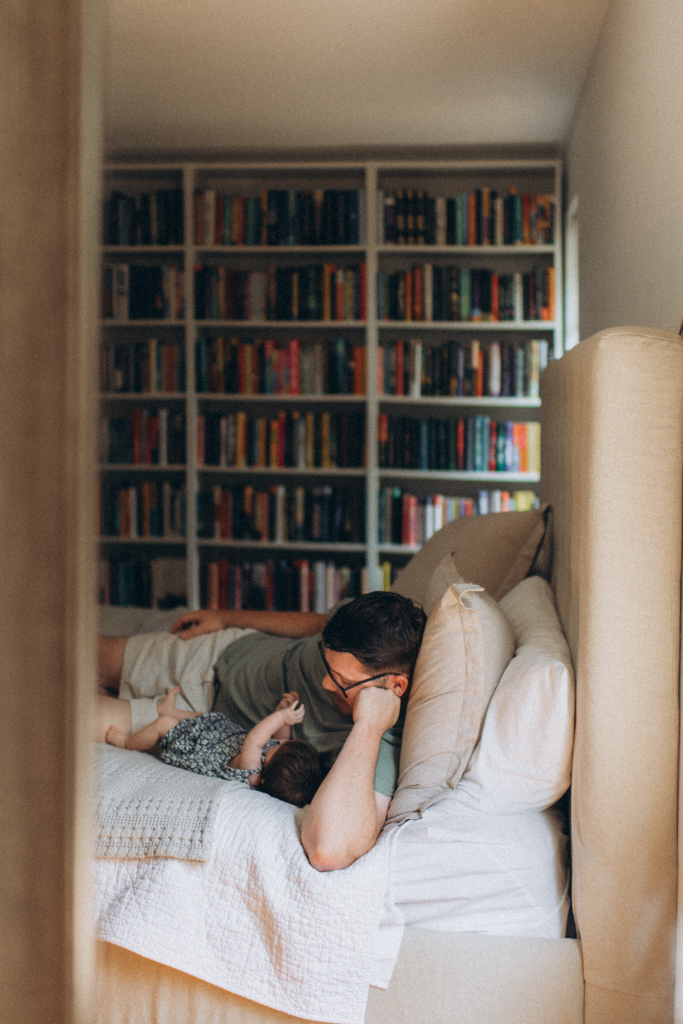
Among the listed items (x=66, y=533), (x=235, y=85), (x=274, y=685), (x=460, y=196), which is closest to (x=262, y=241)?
(x=235, y=85)

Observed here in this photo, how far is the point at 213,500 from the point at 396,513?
850mm

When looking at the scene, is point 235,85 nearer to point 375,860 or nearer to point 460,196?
point 460,196

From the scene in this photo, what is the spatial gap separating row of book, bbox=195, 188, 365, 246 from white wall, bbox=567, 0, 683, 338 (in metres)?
1.02

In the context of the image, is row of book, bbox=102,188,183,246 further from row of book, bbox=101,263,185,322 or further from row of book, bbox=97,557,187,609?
row of book, bbox=97,557,187,609

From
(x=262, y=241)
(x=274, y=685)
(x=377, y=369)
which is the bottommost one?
(x=274, y=685)

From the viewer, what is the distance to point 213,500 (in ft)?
11.5

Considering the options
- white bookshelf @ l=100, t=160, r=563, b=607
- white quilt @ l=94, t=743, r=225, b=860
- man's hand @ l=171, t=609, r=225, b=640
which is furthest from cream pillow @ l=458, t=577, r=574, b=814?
white bookshelf @ l=100, t=160, r=563, b=607

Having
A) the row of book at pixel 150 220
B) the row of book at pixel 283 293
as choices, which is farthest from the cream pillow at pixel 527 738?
the row of book at pixel 150 220

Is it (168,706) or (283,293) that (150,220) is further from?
(168,706)

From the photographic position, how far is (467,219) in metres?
3.30

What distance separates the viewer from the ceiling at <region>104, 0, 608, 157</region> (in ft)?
7.63

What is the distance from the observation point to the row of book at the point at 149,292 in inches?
136

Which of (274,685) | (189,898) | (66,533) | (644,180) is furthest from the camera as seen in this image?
(644,180)

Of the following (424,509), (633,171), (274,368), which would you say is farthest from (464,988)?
(274,368)
